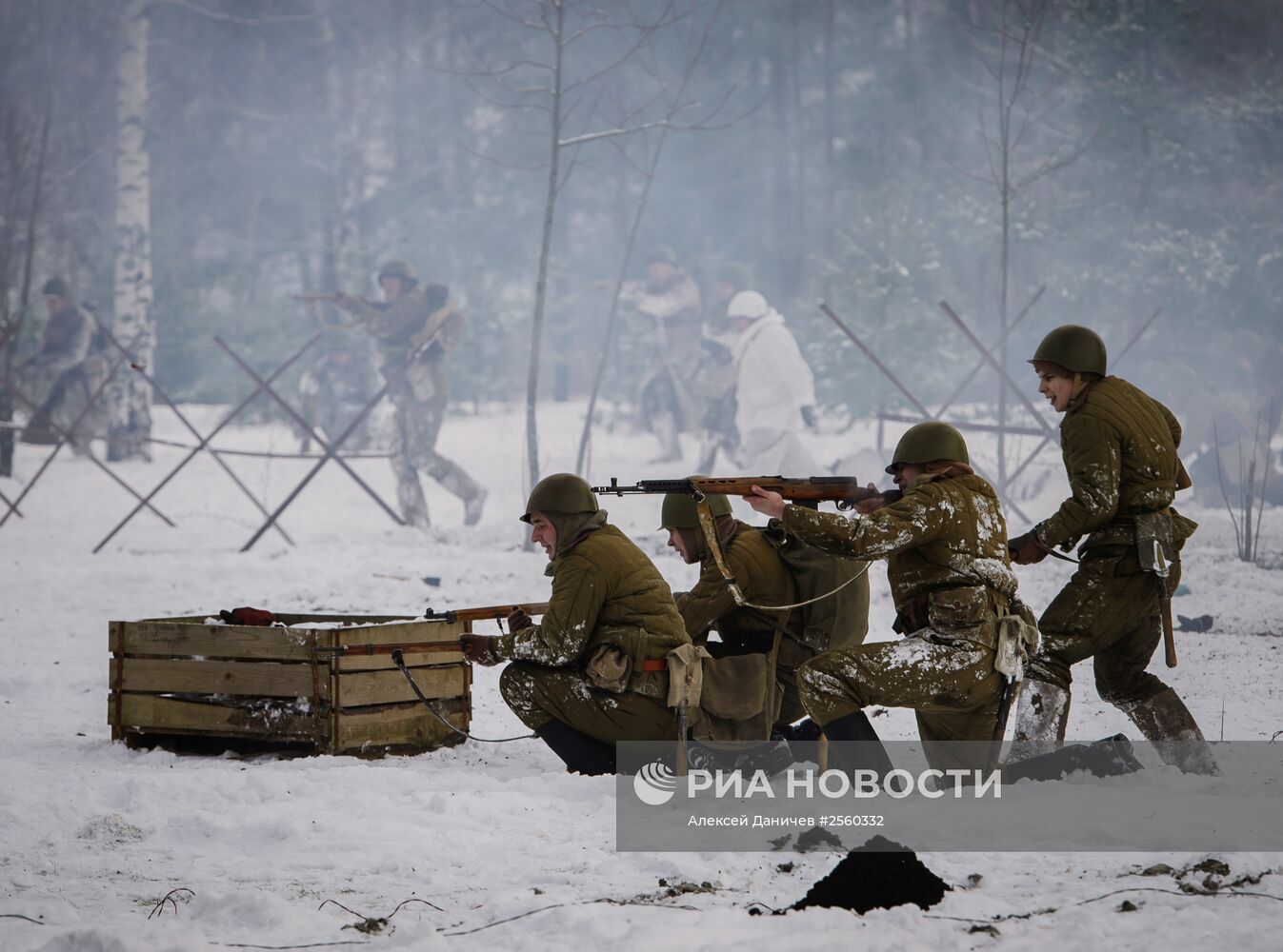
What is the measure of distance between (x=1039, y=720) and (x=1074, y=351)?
4.16 feet

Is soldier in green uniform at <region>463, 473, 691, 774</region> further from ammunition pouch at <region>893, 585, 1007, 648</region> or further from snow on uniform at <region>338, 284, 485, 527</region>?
snow on uniform at <region>338, 284, 485, 527</region>

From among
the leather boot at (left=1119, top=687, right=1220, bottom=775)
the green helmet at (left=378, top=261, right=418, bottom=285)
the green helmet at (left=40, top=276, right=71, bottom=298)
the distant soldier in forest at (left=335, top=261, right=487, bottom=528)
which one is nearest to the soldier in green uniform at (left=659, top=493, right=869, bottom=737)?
the leather boot at (left=1119, top=687, right=1220, bottom=775)

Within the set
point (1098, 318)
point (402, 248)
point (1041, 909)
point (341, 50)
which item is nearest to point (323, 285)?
point (402, 248)

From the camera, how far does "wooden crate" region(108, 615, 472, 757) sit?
482 centimetres

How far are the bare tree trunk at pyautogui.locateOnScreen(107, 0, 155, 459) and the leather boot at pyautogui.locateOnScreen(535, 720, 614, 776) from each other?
44.5 ft

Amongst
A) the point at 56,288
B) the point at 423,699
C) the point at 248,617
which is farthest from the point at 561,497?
the point at 56,288

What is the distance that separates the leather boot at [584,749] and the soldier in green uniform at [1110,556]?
139 centimetres

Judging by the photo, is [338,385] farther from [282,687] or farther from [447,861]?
[447,861]

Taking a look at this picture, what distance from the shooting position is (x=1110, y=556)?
4355 mm

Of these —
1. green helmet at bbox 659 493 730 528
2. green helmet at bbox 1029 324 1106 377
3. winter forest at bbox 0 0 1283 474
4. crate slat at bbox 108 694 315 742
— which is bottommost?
crate slat at bbox 108 694 315 742

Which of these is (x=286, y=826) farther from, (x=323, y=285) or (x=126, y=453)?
(x=323, y=285)

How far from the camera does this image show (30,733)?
5504mm

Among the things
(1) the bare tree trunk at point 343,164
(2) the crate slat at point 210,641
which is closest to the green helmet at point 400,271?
(2) the crate slat at point 210,641

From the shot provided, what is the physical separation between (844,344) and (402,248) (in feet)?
34.2
